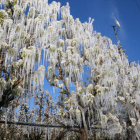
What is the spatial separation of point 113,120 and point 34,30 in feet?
14.9

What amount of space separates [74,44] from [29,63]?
2562 millimetres

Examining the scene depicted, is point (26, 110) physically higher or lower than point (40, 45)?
lower

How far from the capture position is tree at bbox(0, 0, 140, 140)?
12.8ft

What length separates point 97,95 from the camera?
536cm

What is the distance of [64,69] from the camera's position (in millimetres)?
5629

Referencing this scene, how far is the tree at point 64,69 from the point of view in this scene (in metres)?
3.91

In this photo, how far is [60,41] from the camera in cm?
550

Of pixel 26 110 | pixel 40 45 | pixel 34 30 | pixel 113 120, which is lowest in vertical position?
pixel 113 120

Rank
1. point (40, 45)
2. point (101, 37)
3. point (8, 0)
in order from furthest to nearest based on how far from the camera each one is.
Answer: point (101, 37)
point (8, 0)
point (40, 45)

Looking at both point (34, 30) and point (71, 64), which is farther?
point (71, 64)

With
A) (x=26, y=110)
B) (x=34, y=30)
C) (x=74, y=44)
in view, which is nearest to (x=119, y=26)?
(x=74, y=44)

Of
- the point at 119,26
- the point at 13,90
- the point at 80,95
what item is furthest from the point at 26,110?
the point at 119,26

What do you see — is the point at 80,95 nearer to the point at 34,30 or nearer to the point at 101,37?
the point at 34,30

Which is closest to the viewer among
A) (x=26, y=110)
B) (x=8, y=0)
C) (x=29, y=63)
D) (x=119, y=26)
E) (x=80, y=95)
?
(x=29, y=63)
